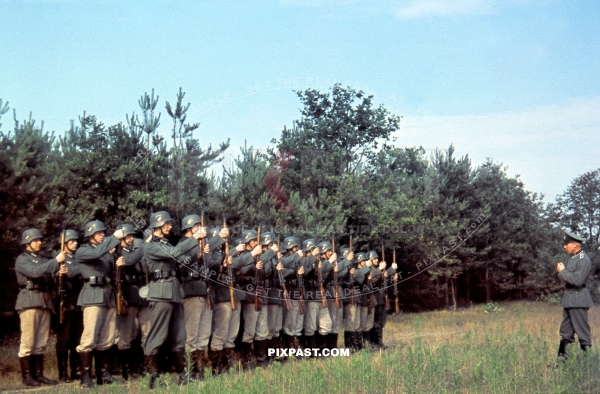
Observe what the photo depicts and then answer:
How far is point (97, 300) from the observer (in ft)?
31.6

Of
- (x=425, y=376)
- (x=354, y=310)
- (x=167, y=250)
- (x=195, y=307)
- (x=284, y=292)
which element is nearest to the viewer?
(x=425, y=376)

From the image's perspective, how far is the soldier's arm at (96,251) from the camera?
948cm

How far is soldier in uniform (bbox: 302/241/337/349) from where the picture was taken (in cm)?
1327

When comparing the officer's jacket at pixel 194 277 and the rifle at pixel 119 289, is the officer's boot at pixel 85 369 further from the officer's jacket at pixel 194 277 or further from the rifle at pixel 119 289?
the officer's jacket at pixel 194 277

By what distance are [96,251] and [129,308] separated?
135 centimetres

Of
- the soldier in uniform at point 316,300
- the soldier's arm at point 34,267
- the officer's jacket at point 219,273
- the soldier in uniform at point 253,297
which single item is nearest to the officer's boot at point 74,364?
the soldier's arm at point 34,267

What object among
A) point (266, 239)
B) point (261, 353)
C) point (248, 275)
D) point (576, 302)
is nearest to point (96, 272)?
point (248, 275)

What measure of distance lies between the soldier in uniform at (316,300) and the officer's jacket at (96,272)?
427 cm

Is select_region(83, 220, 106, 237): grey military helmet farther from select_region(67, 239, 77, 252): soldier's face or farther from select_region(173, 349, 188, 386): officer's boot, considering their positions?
select_region(173, 349, 188, 386): officer's boot

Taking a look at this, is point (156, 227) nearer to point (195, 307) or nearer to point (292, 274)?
point (195, 307)

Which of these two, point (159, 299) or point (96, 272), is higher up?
point (96, 272)

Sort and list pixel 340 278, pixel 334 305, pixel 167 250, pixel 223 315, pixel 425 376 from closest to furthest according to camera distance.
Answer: pixel 425 376
pixel 167 250
pixel 223 315
pixel 334 305
pixel 340 278

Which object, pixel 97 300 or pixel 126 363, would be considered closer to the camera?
pixel 97 300

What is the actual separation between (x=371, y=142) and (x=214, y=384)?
14.2 metres
